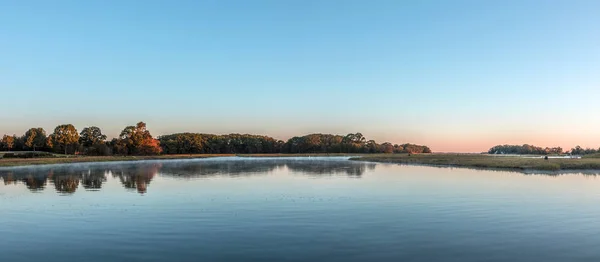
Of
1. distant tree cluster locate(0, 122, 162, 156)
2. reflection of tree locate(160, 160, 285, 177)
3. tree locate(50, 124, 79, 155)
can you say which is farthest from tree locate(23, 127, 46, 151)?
reflection of tree locate(160, 160, 285, 177)

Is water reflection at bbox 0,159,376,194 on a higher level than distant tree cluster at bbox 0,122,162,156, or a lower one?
lower

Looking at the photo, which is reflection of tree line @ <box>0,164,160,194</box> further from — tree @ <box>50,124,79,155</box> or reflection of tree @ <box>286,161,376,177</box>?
tree @ <box>50,124,79,155</box>

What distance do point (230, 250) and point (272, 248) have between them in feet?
4.45

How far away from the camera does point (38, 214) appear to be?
20.1 meters

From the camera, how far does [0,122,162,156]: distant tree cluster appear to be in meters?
137

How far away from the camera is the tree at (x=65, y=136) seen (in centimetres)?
13500

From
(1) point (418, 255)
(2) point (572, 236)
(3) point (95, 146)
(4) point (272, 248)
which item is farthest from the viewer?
(3) point (95, 146)

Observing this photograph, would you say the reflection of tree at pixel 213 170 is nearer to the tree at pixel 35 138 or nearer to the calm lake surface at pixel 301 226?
the calm lake surface at pixel 301 226

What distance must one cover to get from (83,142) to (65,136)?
1866cm

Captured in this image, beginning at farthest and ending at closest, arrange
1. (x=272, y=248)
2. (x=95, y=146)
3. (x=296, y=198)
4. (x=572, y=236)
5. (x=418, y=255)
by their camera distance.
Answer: (x=95, y=146) → (x=296, y=198) → (x=572, y=236) → (x=272, y=248) → (x=418, y=255)

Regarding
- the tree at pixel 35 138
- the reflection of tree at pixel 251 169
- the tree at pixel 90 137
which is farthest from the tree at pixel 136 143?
the reflection of tree at pixel 251 169

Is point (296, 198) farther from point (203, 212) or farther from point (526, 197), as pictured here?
point (526, 197)

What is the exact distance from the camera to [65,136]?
447 ft

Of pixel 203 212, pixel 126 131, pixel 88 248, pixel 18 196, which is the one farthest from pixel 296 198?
pixel 126 131
